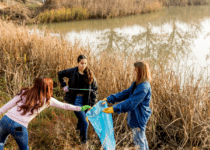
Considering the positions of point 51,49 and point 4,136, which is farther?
point 51,49

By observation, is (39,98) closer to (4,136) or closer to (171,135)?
(4,136)

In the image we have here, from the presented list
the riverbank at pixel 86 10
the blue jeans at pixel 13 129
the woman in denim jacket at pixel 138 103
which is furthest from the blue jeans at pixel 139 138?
the riverbank at pixel 86 10

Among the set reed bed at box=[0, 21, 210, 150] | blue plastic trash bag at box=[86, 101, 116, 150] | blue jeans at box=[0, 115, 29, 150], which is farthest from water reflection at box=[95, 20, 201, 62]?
blue jeans at box=[0, 115, 29, 150]

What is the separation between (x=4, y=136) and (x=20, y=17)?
49.9ft

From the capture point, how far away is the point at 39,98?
6.37 ft

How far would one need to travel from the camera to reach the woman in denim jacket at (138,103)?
2.00 metres

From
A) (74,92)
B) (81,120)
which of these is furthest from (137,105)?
(74,92)

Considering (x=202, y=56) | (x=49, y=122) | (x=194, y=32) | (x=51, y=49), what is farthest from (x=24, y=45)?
(x=194, y=32)

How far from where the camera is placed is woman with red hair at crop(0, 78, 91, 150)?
1.87 metres

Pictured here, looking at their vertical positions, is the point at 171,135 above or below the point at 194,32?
below

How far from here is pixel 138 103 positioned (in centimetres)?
201

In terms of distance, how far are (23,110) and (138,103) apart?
1189 mm

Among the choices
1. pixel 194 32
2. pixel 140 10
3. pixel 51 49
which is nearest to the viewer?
pixel 51 49

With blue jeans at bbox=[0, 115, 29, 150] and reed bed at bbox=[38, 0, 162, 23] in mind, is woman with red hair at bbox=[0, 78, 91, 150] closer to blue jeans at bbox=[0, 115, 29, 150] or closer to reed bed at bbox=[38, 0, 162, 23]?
blue jeans at bbox=[0, 115, 29, 150]
